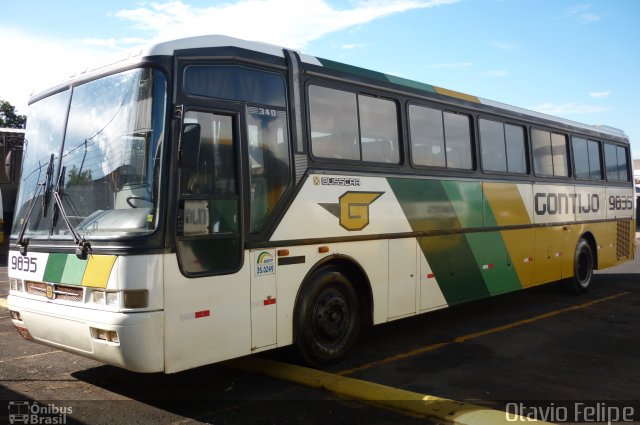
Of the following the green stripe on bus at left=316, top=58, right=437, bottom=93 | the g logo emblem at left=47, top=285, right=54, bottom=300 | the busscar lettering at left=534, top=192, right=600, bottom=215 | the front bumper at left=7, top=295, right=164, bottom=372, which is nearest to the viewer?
the front bumper at left=7, top=295, right=164, bottom=372

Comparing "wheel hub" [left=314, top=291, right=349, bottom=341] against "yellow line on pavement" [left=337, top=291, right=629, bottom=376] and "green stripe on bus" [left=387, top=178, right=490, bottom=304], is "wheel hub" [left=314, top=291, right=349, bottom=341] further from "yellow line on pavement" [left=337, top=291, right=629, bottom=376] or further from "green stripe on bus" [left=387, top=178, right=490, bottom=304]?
"green stripe on bus" [left=387, top=178, right=490, bottom=304]

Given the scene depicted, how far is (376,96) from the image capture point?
7.19m

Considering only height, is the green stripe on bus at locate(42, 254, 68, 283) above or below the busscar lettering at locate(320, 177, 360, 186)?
below

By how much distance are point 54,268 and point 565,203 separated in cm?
912

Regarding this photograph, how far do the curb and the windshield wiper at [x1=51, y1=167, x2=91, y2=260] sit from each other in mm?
2271

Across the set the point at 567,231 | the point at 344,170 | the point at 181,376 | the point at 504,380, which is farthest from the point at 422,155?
the point at 567,231

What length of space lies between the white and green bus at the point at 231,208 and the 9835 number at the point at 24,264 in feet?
0.07

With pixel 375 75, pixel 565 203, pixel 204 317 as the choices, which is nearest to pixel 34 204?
pixel 204 317

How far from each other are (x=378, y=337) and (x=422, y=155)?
2.54 metres

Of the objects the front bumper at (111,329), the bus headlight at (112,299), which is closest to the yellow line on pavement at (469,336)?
the front bumper at (111,329)

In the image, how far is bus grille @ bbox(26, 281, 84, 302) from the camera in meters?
5.02

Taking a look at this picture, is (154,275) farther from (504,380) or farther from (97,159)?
(504,380)

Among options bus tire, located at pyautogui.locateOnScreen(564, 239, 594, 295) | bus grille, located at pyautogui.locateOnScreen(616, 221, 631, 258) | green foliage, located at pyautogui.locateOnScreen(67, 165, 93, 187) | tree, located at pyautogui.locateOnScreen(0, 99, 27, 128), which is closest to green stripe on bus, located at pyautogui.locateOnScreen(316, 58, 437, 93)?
green foliage, located at pyautogui.locateOnScreen(67, 165, 93, 187)

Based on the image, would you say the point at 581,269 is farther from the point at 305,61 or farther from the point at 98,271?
the point at 98,271
